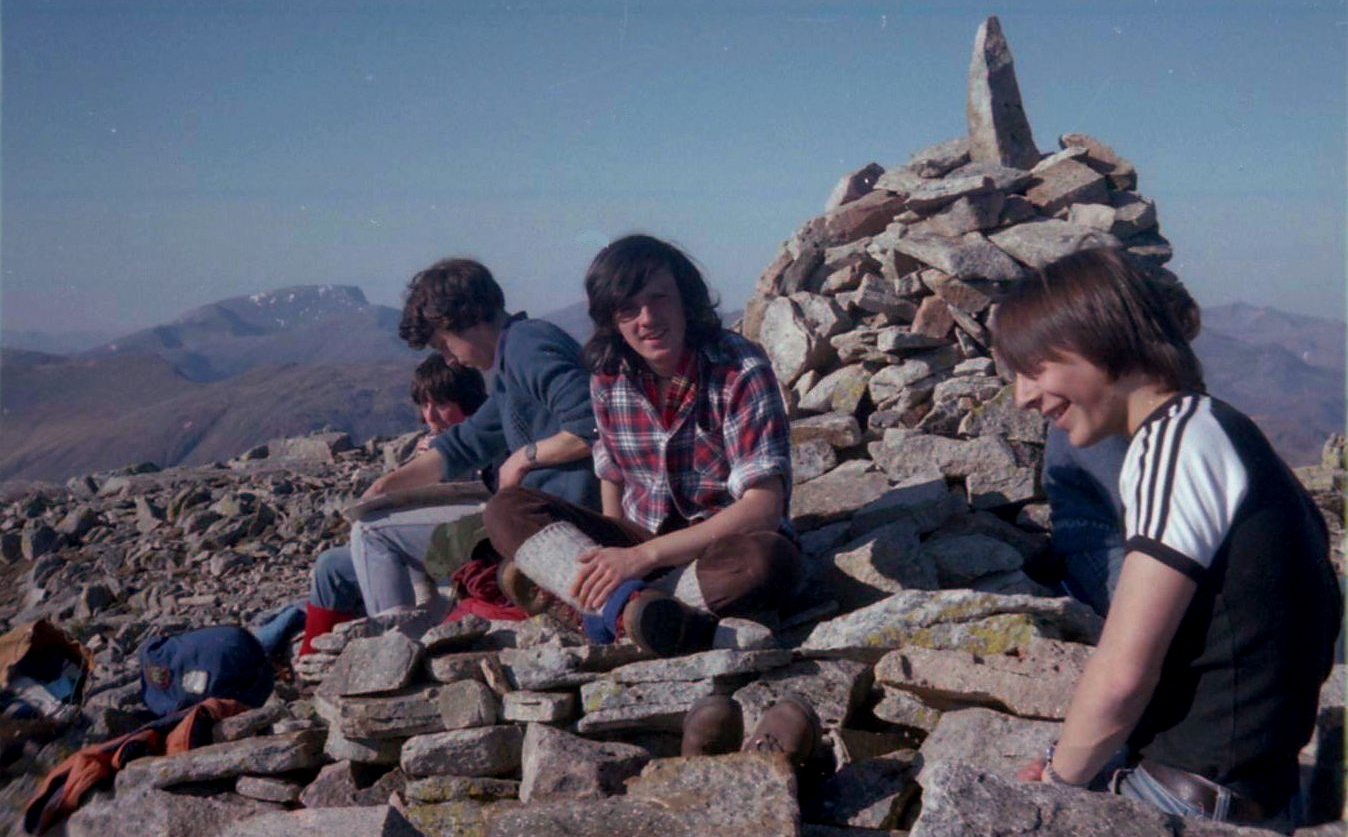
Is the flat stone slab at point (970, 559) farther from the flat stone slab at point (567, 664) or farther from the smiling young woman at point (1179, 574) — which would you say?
the smiling young woman at point (1179, 574)

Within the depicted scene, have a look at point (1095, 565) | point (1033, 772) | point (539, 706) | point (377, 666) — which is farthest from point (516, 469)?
point (1033, 772)

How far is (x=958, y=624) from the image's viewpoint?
4.23 meters

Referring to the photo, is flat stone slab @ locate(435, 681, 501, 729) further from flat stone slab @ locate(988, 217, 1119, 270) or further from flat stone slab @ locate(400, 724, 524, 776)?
flat stone slab @ locate(988, 217, 1119, 270)

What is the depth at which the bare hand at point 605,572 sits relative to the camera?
183 inches

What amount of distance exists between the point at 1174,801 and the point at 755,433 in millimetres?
2471

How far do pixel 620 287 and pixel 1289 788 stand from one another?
317 cm

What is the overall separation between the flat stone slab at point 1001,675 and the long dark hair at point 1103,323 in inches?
47.7

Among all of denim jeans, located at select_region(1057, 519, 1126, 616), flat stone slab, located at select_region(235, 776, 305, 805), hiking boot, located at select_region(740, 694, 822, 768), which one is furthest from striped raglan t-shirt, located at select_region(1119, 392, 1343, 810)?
flat stone slab, located at select_region(235, 776, 305, 805)

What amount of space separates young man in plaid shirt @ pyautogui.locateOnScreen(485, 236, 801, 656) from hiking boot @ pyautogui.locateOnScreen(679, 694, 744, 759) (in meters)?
0.50

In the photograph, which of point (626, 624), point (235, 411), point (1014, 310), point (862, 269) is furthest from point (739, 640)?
point (235, 411)

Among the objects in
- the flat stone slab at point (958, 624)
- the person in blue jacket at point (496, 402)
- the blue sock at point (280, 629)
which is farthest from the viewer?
the blue sock at point (280, 629)

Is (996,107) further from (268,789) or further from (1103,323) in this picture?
(268,789)

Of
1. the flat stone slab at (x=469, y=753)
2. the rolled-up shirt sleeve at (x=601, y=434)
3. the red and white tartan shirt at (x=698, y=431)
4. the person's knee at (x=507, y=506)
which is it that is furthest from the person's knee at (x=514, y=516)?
the flat stone slab at (x=469, y=753)

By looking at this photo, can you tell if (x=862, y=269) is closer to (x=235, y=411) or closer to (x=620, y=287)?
(x=620, y=287)
